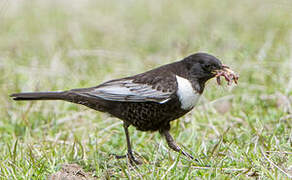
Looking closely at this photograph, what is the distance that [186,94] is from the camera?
4035 mm

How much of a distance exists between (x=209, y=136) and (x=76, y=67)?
2.79 meters

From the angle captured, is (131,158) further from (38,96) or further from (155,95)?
(38,96)

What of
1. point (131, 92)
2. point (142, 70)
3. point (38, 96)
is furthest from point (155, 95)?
point (142, 70)

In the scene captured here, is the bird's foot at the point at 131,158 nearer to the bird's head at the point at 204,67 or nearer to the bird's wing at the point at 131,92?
the bird's wing at the point at 131,92

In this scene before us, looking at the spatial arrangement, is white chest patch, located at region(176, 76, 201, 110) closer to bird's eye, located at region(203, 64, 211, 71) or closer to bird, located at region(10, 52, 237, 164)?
bird, located at region(10, 52, 237, 164)

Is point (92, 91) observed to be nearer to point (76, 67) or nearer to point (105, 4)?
point (76, 67)

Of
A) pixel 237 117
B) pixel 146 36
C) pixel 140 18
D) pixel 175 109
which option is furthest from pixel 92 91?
pixel 140 18

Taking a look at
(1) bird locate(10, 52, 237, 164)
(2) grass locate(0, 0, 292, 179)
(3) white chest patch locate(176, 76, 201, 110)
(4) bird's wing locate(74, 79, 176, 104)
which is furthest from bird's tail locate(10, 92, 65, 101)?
(3) white chest patch locate(176, 76, 201, 110)

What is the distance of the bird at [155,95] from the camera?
405 centimetres

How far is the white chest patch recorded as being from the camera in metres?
4.03

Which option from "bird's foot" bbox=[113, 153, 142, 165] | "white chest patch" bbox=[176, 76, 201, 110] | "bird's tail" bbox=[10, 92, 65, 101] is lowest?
"bird's foot" bbox=[113, 153, 142, 165]

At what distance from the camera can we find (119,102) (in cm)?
422

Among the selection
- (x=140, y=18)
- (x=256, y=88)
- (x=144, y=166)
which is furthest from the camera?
(x=140, y=18)

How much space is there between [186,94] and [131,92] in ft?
1.61
